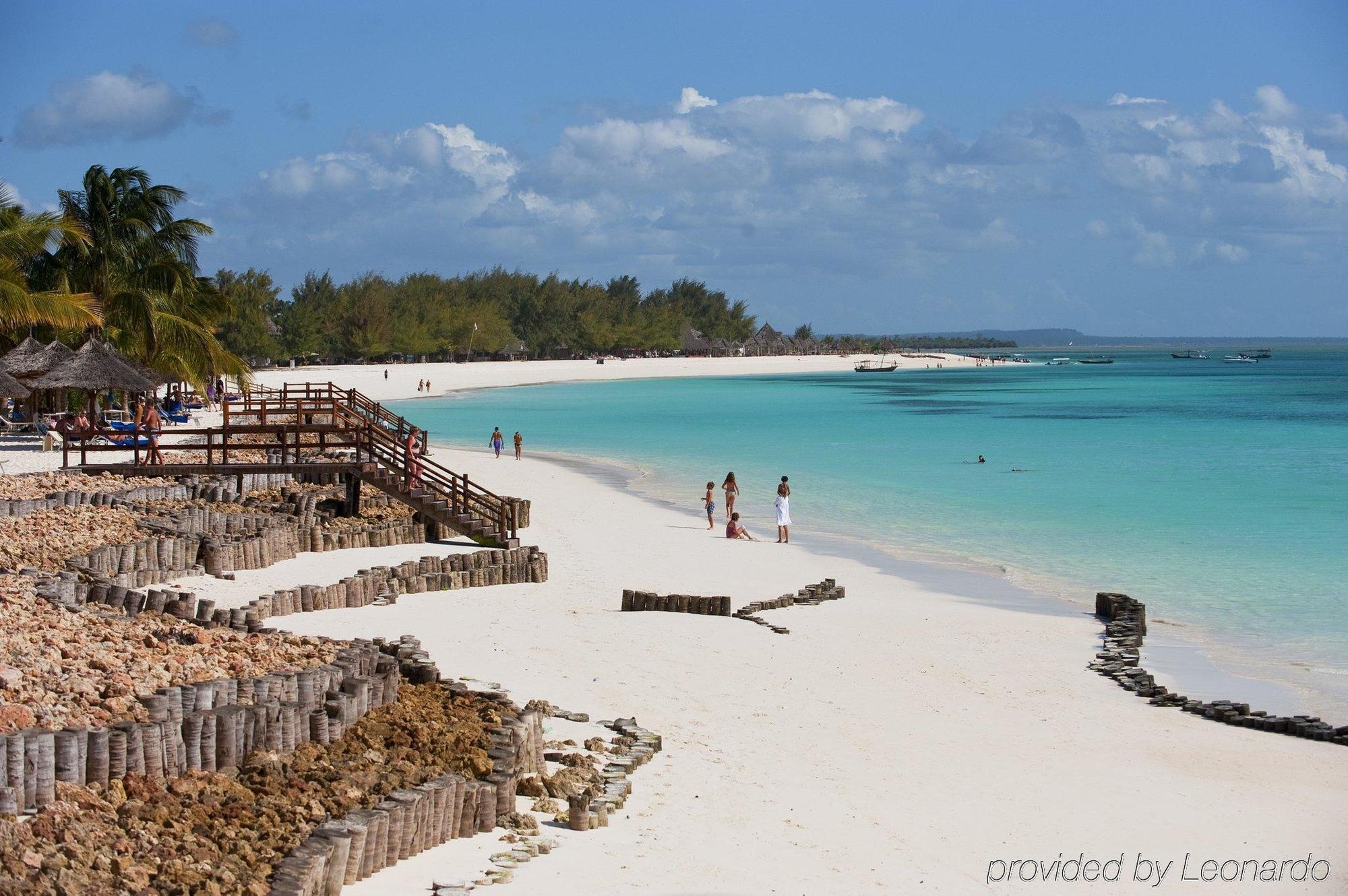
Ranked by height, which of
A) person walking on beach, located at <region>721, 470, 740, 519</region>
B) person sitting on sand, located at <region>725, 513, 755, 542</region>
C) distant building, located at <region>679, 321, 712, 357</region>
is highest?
distant building, located at <region>679, 321, 712, 357</region>

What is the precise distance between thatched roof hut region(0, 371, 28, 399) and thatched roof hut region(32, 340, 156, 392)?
3.60 ft

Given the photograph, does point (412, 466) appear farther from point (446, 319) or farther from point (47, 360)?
point (446, 319)

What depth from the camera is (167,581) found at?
1678cm

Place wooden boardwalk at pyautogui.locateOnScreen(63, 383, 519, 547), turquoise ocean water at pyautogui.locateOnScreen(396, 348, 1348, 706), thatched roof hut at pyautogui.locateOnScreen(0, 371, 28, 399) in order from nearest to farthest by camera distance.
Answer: turquoise ocean water at pyautogui.locateOnScreen(396, 348, 1348, 706)
wooden boardwalk at pyautogui.locateOnScreen(63, 383, 519, 547)
thatched roof hut at pyautogui.locateOnScreen(0, 371, 28, 399)

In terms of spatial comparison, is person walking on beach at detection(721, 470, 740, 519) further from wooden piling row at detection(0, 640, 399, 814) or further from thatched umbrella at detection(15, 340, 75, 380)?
thatched umbrella at detection(15, 340, 75, 380)

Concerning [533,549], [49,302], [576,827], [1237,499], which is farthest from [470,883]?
[1237,499]

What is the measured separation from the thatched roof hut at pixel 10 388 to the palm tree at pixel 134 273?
25.1ft

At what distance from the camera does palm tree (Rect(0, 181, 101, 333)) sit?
2753 centimetres

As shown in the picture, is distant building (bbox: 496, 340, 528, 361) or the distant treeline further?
distant building (bbox: 496, 340, 528, 361)

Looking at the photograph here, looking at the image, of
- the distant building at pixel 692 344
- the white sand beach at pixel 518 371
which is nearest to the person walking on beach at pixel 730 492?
the white sand beach at pixel 518 371

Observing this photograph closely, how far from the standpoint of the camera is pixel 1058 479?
39562 mm

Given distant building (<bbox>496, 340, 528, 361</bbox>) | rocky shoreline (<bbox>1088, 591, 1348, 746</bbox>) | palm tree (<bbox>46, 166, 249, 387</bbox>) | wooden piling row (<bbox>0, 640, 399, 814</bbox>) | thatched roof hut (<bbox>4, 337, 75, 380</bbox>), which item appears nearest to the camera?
wooden piling row (<bbox>0, 640, 399, 814</bbox>)

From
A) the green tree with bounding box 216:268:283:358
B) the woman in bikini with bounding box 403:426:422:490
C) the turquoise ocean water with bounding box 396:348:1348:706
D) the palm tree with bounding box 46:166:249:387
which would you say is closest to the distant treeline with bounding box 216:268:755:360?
the green tree with bounding box 216:268:283:358

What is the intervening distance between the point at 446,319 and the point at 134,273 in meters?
94.2
